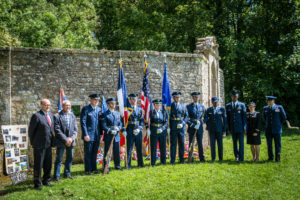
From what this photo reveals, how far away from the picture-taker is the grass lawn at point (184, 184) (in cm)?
521

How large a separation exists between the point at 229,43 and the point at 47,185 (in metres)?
13.6

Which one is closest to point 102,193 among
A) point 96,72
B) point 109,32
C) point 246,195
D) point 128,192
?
point 128,192

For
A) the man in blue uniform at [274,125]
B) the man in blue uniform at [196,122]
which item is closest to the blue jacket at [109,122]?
the man in blue uniform at [196,122]

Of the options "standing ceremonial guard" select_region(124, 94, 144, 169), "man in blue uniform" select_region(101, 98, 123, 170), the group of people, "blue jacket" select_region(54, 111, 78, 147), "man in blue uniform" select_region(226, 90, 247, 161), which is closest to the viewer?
"blue jacket" select_region(54, 111, 78, 147)

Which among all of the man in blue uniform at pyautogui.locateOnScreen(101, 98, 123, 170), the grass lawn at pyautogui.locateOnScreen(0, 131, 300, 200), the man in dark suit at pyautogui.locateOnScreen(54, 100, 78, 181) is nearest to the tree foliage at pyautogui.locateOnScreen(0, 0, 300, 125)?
the man in blue uniform at pyautogui.locateOnScreen(101, 98, 123, 170)

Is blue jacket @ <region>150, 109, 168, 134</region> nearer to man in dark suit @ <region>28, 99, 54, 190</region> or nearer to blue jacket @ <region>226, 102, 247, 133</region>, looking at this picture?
blue jacket @ <region>226, 102, 247, 133</region>

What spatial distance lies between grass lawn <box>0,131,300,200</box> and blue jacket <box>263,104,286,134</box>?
981 millimetres

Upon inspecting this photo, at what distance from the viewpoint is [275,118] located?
24.3 feet

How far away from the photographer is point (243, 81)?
16.5 meters

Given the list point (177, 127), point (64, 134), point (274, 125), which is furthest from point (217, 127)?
point (64, 134)

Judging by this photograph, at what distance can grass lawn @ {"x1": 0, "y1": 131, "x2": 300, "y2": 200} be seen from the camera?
521 cm

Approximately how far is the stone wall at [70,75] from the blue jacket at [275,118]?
3.09 m

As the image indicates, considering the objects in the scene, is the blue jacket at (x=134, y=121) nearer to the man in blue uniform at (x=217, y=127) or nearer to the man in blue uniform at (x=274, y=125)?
the man in blue uniform at (x=217, y=127)

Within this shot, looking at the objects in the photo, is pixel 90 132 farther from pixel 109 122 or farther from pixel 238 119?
pixel 238 119
